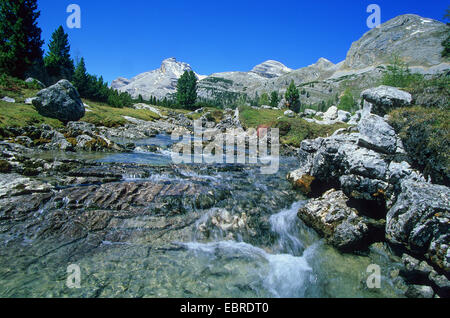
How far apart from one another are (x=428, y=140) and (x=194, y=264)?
1038 cm

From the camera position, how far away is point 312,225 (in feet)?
32.3

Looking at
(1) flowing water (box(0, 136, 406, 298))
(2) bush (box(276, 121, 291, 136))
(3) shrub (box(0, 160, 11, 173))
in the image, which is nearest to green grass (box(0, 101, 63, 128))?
(3) shrub (box(0, 160, 11, 173))

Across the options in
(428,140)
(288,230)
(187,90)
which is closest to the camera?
(428,140)

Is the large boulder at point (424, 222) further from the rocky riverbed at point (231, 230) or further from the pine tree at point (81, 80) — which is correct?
the pine tree at point (81, 80)

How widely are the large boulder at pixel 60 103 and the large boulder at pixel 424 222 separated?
38977mm

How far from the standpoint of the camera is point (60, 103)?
99.1 feet

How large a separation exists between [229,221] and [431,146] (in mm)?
8812

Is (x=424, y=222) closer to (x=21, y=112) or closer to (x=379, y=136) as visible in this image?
(x=379, y=136)

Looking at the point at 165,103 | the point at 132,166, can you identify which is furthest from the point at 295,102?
the point at 132,166

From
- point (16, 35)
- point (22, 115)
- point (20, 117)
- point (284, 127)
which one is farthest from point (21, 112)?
point (284, 127)

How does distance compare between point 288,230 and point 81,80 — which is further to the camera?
point 81,80

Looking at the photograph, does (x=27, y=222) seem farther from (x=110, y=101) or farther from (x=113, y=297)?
(x=110, y=101)

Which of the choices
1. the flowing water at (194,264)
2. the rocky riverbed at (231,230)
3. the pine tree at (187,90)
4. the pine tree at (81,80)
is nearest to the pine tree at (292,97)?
the pine tree at (187,90)

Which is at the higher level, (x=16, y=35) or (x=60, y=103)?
(x=16, y=35)
